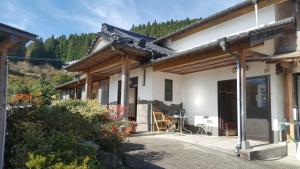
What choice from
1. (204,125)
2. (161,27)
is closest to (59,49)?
(161,27)

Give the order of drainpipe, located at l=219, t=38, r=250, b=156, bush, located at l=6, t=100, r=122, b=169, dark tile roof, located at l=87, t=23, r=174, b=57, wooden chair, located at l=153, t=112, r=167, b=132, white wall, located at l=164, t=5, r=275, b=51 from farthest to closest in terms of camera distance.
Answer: wooden chair, located at l=153, t=112, r=167, b=132
dark tile roof, located at l=87, t=23, r=174, b=57
white wall, located at l=164, t=5, r=275, b=51
drainpipe, located at l=219, t=38, r=250, b=156
bush, located at l=6, t=100, r=122, b=169

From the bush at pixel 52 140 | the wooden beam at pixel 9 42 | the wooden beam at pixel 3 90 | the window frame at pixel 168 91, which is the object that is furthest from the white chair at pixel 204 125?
the wooden beam at pixel 9 42

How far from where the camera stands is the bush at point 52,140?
431cm

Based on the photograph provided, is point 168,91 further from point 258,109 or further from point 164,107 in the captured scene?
point 258,109

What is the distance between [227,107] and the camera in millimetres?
12062

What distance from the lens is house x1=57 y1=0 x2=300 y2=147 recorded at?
826 centimetres

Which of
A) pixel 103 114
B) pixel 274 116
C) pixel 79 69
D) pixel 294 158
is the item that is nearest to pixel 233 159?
pixel 294 158

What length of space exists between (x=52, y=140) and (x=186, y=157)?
3504 mm

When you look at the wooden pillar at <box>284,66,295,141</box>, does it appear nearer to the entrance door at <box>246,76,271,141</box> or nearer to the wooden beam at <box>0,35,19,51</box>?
the entrance door at <box>246,76,271,141</box>

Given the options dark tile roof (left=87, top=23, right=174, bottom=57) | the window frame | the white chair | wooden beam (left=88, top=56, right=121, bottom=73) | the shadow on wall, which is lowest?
the white chair

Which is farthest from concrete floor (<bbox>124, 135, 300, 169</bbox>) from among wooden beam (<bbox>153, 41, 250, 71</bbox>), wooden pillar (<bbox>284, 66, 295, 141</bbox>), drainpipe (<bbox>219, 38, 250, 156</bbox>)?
wooden beam (<bbox>153, 41, 250, 71</bbox>)

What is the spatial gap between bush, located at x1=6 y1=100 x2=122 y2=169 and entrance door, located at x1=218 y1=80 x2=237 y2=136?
21.0 ft

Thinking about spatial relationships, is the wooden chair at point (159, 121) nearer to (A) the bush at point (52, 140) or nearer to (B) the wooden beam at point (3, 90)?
(A) the bush at point (52, 140)

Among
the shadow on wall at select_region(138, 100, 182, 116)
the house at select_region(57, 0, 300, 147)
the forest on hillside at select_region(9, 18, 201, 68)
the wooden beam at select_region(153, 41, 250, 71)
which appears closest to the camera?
the wooden beam at select_region(153, 41, 250, 71)
